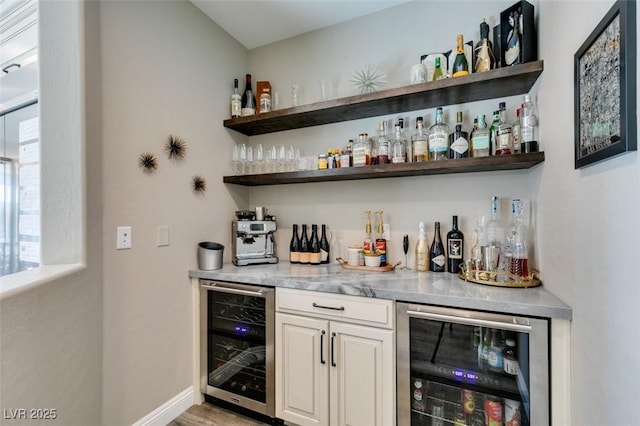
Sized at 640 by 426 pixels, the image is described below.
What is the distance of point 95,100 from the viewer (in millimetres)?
1439

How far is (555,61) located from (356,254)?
4.81 feet

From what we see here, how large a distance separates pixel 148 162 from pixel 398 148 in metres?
1.58

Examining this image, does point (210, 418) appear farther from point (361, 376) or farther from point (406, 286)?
point (406, 286)

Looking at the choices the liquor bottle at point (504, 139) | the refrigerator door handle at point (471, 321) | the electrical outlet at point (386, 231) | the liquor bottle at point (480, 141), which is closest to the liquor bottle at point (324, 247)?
the electrical outlet at point (386, 231)

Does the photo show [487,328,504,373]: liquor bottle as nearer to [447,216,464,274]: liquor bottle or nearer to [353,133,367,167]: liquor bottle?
[447,216,464,274]: liquor bottle

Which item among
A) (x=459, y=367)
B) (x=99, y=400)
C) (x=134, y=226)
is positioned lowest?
(x=99, y=400)

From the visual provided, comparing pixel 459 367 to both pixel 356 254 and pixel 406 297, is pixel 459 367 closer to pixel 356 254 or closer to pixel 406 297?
pixel 406 297

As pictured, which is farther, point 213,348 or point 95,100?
point 213,348

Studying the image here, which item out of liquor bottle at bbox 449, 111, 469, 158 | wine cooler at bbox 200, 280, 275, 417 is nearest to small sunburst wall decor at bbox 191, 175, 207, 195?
wine cooler at bbox 200, 280, 275, 417

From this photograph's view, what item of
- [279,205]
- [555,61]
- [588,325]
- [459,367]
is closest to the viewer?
[588,325]

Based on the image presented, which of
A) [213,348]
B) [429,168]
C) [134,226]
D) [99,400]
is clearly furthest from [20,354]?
[429,168]

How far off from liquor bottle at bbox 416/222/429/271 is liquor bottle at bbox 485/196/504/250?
0.37 metres

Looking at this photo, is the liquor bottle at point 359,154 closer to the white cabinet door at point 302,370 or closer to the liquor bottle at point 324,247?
the liquor bottle at point 324,247

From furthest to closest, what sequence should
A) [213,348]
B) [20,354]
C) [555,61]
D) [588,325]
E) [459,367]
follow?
[213,348] → [459,367] → [555,61] → [20,354] → [588,325]
